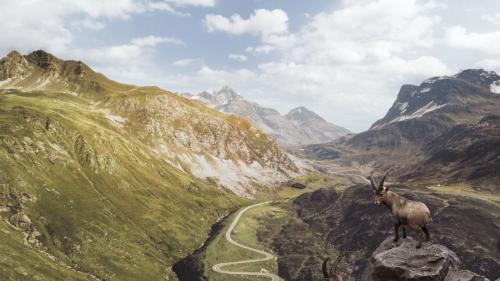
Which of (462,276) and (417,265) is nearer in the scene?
(417,265)

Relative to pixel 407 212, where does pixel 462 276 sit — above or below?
below

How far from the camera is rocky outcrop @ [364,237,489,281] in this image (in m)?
27.2

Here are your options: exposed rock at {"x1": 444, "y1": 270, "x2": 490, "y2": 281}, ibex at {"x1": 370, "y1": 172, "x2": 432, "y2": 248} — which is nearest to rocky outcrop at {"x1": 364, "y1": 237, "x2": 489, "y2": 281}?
exposed rock at {"x1": 444, "y1": 270, "x2": 490, "y2": 281}

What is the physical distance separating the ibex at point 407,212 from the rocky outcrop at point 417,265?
0.88 meters

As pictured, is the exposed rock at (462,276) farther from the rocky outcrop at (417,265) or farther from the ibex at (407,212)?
the ibex at (407,212)

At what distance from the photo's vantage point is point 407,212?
2709cm

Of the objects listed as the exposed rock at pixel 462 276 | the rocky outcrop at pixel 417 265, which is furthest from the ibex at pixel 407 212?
the exposed rock at pixel 462 276

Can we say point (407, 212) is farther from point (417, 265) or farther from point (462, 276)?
point (462, 276)

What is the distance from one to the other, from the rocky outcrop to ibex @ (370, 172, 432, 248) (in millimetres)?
883

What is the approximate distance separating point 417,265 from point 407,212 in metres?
3.54

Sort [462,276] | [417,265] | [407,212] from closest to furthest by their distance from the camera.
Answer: [407,212]
[417,265]
[462,276]

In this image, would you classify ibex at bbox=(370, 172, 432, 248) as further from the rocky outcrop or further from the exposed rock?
the exposed rock

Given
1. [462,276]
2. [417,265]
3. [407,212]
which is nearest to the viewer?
[407,212]

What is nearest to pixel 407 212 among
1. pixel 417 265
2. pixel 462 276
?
pixel 417 265
